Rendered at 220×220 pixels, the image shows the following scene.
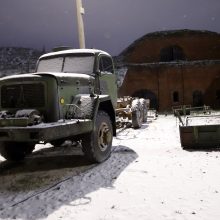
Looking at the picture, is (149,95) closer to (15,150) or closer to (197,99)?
(197,99)

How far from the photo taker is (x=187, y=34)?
2612 cm

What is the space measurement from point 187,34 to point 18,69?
14218mm

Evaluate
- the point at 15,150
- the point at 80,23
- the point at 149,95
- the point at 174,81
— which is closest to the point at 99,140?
the point at 15,150

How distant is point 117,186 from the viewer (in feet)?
15.7

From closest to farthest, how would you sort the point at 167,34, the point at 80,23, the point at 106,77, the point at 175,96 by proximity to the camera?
the point at 106,77 < the point at 80,23 < the point at 175,96 < the point at 167,34

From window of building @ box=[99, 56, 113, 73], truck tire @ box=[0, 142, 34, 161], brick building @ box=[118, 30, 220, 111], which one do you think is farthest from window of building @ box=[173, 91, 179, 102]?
truck tire @ box=[0, 142, 34, 161]

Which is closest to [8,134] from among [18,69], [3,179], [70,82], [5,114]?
[5,114]

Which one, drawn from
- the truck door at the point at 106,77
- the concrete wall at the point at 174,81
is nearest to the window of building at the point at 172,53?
the concrete wall at the point at 174,81

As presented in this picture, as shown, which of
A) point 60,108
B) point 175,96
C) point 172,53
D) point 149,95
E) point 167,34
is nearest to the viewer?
point 60,108

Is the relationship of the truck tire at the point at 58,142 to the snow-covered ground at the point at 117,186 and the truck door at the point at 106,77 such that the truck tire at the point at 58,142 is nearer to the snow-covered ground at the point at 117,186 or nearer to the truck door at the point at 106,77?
the snow-covered ground at the point at 117,186

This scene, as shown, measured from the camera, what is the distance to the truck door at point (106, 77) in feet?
23.9

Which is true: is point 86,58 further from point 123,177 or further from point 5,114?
point 123,177

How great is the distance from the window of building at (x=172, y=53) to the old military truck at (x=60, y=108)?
66.5ft

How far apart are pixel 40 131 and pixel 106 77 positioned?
3.12m
